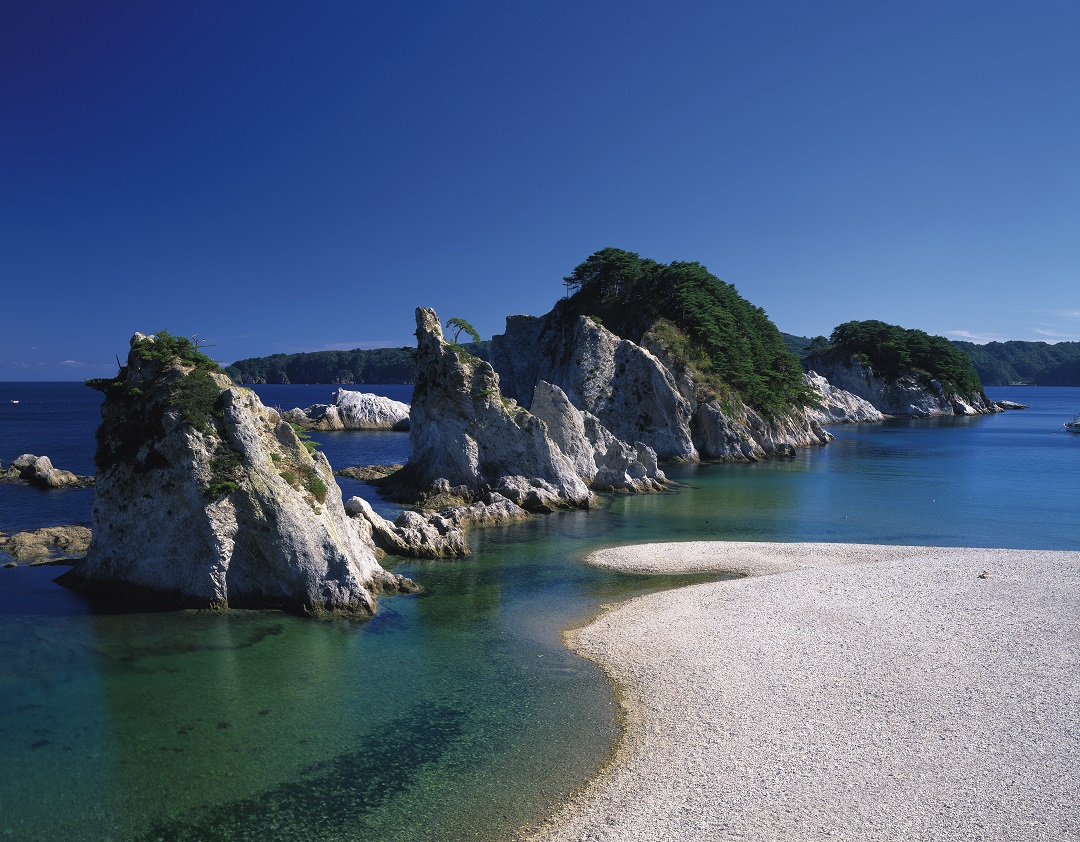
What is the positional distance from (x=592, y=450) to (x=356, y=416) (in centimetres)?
5847

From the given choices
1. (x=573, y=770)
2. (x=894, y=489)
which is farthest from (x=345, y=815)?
(x=894, y=489)

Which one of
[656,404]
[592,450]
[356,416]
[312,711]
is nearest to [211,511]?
[312,711]

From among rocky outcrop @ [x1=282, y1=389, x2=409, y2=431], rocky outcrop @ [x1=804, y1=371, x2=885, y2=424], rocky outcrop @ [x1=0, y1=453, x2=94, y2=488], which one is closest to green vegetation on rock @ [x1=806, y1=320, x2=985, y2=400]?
rocky outcrop @ [x1=804, y1=371, x2=885, y2=424]

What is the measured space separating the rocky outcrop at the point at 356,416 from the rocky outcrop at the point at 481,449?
56320 mm

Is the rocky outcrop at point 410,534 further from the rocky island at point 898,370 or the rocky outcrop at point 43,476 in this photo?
the rocky island at point 898,370

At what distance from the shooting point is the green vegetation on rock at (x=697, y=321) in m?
70.9

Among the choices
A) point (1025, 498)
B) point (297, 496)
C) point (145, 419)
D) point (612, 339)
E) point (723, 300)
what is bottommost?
point (1025, 498)

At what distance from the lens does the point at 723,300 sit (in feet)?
268

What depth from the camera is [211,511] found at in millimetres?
20688

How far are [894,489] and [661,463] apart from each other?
780 inches

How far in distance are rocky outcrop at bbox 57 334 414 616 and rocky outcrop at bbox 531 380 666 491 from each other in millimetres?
23738

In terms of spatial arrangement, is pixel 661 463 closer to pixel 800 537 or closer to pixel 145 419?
pixel 800 537

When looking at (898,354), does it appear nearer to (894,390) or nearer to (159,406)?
(894,390)

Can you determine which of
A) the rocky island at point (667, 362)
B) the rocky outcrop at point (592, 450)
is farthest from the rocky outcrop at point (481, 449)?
the rocky island at point (667, 362)
